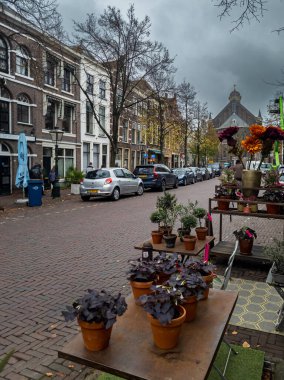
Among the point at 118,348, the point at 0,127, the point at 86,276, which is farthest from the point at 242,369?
A: the point at 0,127

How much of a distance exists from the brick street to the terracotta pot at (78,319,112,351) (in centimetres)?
131

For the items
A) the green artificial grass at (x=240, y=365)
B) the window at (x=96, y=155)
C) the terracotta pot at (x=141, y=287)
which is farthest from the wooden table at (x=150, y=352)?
the window at (x=96, y=155)

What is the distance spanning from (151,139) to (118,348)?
38.6 meters

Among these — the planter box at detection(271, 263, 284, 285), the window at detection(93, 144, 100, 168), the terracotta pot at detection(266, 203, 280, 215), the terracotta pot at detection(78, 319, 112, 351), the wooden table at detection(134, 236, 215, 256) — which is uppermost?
the window at detection(93, 144, 100, 168)

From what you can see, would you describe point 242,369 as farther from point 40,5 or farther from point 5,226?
point 40,5

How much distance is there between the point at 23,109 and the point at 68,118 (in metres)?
5.42

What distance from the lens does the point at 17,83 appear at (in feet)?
64.8

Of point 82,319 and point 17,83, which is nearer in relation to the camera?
point 82,319

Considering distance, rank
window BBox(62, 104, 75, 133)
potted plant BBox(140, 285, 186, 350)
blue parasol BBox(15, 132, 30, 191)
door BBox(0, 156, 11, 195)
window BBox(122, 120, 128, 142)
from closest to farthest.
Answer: potted plant BBox(140, 285, 186, 350)
blue parasol BBox(15, 132, 30, 191)
door BBox(0, 156, 11, 195)
window BBox(62, 104, 75, 133)
window BBox(122, 120, 128, 142)

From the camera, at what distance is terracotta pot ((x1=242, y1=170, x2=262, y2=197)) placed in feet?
19.7

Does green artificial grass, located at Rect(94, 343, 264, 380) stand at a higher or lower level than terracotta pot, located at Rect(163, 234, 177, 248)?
lower

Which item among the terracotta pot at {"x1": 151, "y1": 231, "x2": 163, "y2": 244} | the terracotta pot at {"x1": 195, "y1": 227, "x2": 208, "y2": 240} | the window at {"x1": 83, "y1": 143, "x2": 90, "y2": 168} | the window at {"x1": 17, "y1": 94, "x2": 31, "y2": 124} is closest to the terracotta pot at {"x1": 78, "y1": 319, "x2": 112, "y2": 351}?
the terracotta pot at {"x1": 151, "y1": 231, "x2": 163, "y2": 244}

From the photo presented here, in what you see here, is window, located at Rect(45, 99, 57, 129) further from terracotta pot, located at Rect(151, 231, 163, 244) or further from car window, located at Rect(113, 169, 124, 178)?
terracotta pot, located at Rect(151, 231, 163, 244)

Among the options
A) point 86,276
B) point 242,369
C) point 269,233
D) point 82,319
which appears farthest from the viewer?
point 269,233
